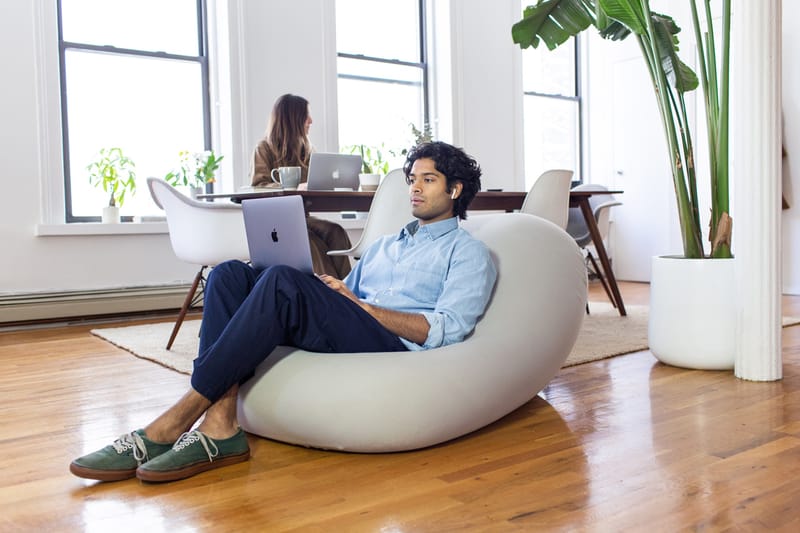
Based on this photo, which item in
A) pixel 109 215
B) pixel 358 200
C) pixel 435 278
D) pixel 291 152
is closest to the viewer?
pixel 435 278

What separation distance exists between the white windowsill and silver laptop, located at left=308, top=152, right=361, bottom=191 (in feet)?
6.55

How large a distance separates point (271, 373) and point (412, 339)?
39 centimetres

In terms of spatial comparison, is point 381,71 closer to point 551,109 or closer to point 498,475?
point 551,109

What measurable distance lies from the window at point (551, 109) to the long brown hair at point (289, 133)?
3.34 meters

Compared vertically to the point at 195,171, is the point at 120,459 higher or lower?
lower

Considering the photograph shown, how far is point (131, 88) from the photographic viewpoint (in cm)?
542

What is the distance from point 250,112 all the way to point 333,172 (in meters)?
2.15

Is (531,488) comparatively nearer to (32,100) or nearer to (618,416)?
(618,416)

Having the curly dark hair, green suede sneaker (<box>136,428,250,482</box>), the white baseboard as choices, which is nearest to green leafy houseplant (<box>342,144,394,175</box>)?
the white baseboard

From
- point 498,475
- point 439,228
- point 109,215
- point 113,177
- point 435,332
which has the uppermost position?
point 113,177

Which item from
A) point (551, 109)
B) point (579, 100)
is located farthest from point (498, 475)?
point (579, 100)

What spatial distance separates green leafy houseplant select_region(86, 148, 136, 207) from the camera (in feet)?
17.1

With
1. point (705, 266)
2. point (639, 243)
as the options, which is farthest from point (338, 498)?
point (639, 243)

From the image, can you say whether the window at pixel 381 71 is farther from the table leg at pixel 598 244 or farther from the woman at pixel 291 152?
the table leg at pixel 598 244
